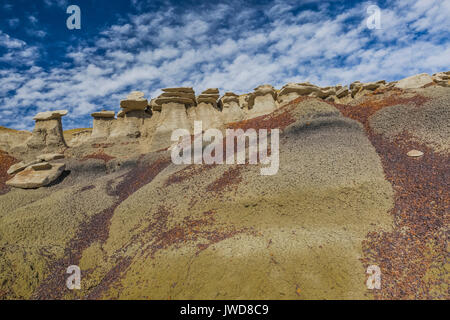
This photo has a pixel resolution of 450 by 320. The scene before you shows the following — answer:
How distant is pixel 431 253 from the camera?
20.8 feet

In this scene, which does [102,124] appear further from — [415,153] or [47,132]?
[415,153]

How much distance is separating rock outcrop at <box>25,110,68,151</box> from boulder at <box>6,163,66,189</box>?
9.96 m

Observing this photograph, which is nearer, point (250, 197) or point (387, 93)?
point (250, 197)

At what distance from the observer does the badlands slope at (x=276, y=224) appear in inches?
236

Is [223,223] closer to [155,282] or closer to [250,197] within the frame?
[250,197]

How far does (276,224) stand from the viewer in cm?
804

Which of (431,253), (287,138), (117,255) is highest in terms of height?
(287,138)

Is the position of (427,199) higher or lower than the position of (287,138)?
lower

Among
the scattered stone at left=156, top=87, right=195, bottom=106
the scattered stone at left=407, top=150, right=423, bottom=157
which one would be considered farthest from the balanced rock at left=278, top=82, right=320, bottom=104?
the scattered stone at left=407, top=150, right=423, bottom=157

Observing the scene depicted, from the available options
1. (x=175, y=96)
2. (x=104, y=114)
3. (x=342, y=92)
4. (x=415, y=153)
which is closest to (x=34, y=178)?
(x=104, y=114)

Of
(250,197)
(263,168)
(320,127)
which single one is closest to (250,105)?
(320,127)

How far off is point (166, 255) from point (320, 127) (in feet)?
39.4

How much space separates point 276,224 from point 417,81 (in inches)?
1396
